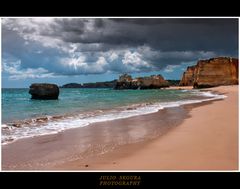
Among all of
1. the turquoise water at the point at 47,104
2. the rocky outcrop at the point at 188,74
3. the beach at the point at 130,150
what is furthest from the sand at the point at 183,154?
the rocky outcrop at the point at 188,74

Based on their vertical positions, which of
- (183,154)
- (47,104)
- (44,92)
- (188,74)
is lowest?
(183,154)

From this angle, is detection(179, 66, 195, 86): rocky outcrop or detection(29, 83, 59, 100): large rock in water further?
detection(29, 83, 59, 100): large rock in water

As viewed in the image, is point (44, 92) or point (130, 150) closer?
point (130, 150)

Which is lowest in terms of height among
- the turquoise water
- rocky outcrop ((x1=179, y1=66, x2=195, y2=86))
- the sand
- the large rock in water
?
the sand

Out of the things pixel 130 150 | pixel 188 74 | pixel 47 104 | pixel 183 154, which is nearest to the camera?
pixel 183 154

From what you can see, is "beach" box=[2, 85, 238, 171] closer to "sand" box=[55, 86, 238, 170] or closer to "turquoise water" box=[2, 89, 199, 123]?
"sand" box=[55, 86, 238, 170]

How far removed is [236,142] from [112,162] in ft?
6.98

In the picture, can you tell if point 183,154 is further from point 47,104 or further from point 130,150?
point 47,104

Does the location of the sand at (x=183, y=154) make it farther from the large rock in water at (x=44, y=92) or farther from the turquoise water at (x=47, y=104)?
the large rock in water at (x=44, y=92)

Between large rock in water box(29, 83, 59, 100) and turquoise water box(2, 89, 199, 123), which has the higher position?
large rock in water box(29, 83, 59, 100)

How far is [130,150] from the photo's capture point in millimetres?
5941

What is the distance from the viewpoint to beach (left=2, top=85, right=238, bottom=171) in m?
5.01

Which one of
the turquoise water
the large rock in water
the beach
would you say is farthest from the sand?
the large rock in water

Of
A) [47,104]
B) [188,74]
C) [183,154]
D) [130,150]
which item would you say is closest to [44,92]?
[47,104]
